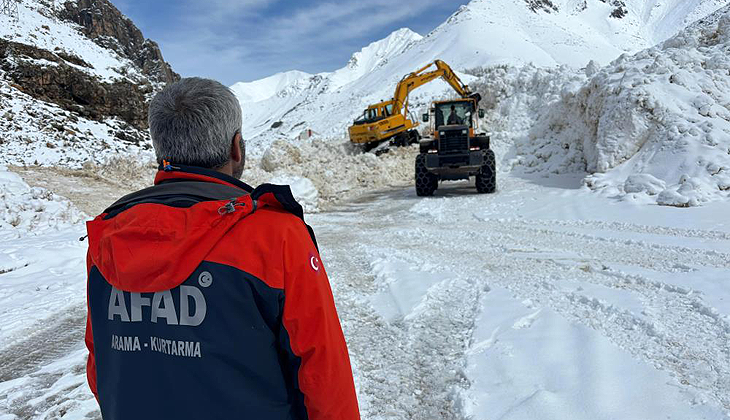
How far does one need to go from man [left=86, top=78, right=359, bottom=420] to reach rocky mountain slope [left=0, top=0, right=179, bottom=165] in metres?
14.0

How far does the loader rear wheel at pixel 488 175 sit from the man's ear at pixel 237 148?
10821 mm

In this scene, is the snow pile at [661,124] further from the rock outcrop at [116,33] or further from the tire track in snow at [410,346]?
the rock outcrop at [116,33]

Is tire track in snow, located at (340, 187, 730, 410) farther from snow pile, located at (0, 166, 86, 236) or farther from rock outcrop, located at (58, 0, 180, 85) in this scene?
rock outcrop, located at (58, 0, 180, 85)

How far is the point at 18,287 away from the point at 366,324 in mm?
4211

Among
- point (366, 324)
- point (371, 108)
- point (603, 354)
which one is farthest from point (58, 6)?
point (603, 354)

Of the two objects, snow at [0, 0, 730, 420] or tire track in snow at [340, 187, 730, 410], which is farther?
tire track in snow at [340, 187, 730, 410]

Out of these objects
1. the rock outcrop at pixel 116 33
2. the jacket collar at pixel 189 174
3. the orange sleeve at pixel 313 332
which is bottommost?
the orange sleeve at pixel 313 332

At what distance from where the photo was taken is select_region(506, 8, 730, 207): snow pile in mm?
8828

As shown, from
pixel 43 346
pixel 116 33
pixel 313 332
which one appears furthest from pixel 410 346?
pixel 116 33

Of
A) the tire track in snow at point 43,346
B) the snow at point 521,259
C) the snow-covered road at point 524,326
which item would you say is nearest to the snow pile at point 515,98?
the snow at point 521,259

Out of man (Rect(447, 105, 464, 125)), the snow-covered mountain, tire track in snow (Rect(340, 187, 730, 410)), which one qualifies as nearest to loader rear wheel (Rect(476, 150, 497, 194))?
man (Rect(447, 105, 464, 125))

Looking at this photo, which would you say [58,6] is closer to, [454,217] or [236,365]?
[454,217]

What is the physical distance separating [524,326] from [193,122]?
328 centimetres

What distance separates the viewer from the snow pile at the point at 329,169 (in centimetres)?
1354
